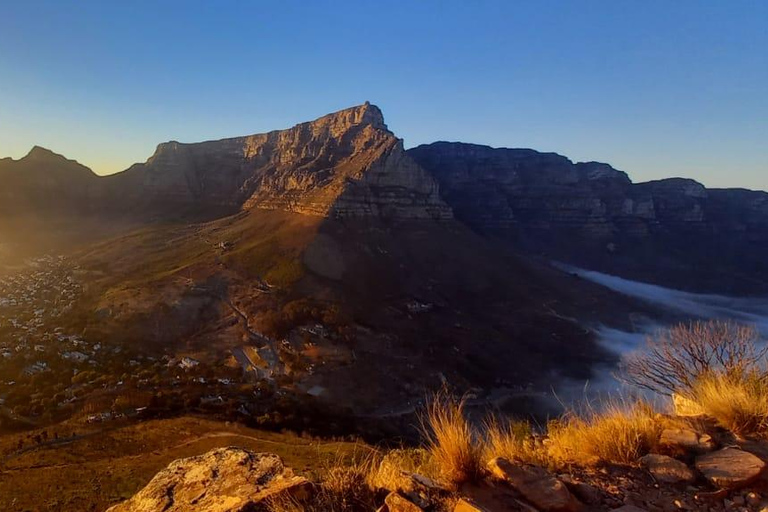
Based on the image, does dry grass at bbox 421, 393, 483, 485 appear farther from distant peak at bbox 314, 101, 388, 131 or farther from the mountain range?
distant peak at bbox 314, 101, 388, 131

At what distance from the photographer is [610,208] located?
12294 centimetres

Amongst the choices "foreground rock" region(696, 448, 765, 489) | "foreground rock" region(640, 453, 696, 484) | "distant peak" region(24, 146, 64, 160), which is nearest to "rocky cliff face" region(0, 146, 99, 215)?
"distant peak" region(24, 146, 64, 160)

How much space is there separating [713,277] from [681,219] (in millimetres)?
31646

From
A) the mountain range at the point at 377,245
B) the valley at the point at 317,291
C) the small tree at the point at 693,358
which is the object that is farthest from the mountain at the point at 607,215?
the small tree at the point at 693,358

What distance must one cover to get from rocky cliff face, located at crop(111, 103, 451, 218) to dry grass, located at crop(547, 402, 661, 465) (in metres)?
70.3

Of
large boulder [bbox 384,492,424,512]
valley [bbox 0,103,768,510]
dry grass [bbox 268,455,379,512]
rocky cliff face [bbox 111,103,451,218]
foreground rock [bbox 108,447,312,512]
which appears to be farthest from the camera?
rocky cliff face [bbox 111,103,451,218]

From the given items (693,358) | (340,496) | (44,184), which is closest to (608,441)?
(340,496)

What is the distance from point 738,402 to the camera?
5297 millimetres

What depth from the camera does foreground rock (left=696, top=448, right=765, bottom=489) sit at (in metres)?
4.06

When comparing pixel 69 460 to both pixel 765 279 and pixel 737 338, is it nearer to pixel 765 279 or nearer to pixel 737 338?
pixel 737 338

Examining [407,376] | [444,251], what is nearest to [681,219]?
[444,251]

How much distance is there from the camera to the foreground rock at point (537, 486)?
372 cm

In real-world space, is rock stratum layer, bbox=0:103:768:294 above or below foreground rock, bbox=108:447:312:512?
above

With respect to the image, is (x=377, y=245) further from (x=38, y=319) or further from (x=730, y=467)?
(x=730, y=467)
